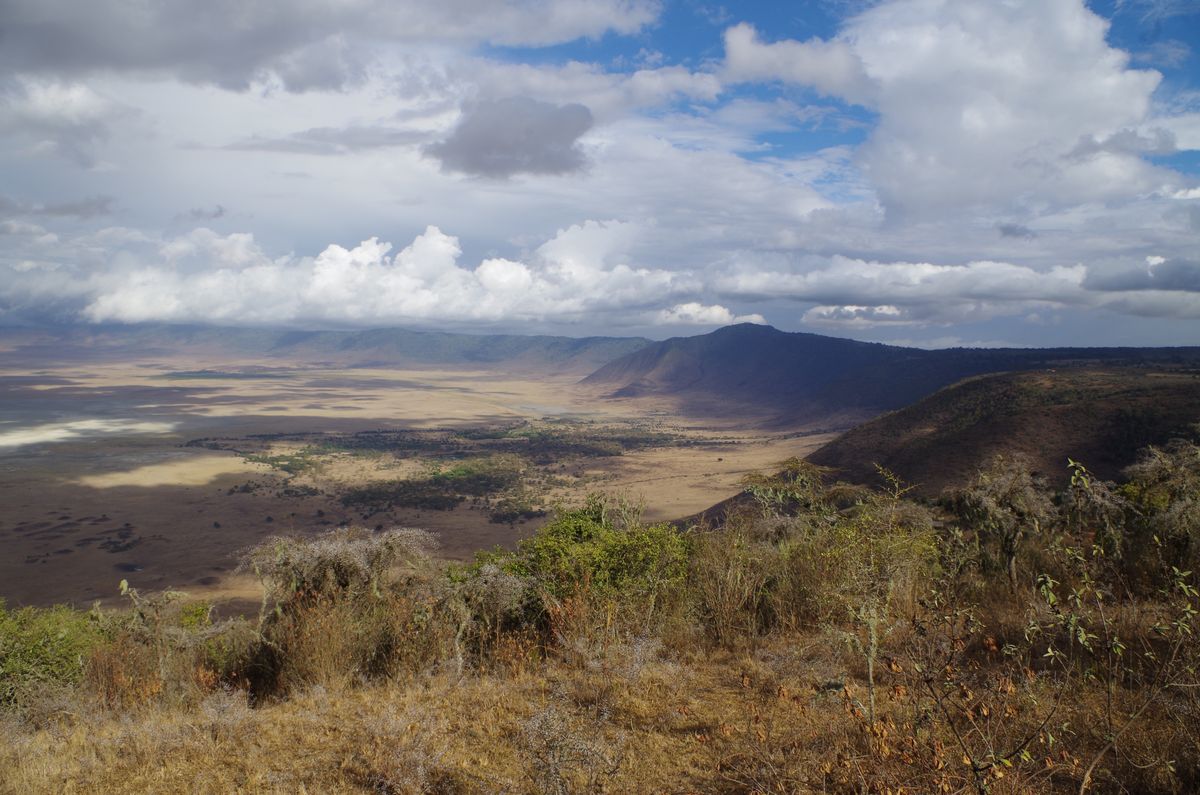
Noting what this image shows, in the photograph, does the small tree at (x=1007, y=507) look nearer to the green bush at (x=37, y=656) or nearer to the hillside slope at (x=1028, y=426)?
the green bush at (x=37, y=656)

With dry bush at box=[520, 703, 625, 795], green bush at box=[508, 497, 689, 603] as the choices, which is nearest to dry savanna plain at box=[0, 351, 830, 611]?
green bush at box=[508, 497, 689, 603]

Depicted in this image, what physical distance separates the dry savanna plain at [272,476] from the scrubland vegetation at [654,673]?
9.89ft

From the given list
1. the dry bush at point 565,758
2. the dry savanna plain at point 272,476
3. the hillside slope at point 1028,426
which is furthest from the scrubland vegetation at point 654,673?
the hillside slope at point 1028,426

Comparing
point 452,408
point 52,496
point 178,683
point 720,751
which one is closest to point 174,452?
point 52,496

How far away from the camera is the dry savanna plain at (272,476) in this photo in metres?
44.2

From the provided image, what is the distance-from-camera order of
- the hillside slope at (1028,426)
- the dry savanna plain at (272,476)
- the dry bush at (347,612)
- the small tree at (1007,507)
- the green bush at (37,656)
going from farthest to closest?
the dry savanna plain at (272,476) < the hillside slope at (1028,426) < the small tree at (1007,507) < the green bush at (37,656) < the dry bush at (347,612)

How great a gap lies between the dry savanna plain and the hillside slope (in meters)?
17.7

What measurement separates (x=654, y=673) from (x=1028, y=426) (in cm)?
5165

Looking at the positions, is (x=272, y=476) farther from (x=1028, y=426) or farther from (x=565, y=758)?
(x=565, y=758)

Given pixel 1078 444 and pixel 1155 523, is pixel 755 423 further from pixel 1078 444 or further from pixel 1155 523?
pixel 1155 523

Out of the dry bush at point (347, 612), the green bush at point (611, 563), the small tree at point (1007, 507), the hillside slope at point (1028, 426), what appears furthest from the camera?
the hillside slope at point (1028, 426)

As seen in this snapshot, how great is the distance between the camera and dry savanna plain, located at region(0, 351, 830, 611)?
44.2 meters

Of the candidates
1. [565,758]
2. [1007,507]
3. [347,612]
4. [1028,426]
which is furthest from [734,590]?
[1028,426]

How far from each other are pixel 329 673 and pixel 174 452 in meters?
101
